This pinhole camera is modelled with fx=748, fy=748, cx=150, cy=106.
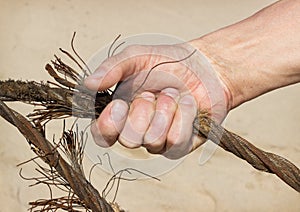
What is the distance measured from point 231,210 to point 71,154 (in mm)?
1146

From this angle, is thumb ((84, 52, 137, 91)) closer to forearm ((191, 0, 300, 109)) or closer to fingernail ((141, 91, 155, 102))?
fingernail ((141, 91, 155, 102))

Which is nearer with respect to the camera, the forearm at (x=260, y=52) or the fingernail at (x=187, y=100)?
the fingernail at (x=187, y=100)

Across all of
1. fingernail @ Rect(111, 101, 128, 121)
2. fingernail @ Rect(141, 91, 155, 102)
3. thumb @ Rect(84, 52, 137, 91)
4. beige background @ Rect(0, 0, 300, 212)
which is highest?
thumb @ Rect(84, 52, 137, 91)

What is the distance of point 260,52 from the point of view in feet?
3.26

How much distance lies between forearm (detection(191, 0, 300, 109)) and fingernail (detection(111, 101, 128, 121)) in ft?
0.85

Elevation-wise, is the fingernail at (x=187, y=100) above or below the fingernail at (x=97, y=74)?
below

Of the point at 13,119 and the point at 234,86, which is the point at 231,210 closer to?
the point at 234,86

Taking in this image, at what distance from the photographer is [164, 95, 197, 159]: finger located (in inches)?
31.4

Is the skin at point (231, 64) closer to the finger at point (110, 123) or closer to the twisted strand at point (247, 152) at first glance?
the finger at point (110, 123)

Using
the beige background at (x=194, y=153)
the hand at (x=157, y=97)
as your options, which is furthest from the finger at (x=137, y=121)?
the beige background at (x=194, y=153)

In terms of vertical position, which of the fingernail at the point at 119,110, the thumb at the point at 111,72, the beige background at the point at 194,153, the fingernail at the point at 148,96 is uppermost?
the thumb at the point at 111,72

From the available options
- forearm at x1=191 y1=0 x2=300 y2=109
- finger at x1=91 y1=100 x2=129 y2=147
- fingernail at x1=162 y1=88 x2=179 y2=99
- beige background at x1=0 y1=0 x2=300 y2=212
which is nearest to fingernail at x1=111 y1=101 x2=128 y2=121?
finger at x1=91 y1=100 x2=129 y2=147

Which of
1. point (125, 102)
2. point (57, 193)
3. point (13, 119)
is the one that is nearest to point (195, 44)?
point (125, 102)

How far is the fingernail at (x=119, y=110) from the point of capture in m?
0.75
